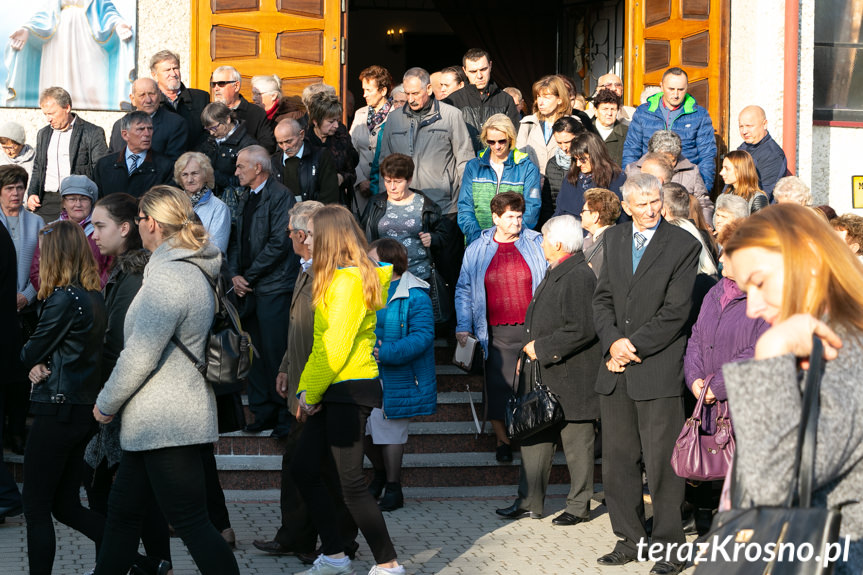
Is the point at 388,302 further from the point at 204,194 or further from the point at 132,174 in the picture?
the point at 132,174

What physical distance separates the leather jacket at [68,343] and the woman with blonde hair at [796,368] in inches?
143

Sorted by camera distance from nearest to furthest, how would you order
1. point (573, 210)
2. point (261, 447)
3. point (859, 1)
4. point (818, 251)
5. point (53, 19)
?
1. point (818, 251)
2. point (261, 447)
3. point (573, 210)
4. point (53, 19)
5. point (859, 1)

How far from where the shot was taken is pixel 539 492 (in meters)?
7.23

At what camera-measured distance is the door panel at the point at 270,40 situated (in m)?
11.4

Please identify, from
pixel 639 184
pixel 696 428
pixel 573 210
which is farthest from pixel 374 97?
pixel 696 428

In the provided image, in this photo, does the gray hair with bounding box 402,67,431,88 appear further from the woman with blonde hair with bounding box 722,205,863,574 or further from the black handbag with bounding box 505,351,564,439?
the woman with blonde hair with bounding box 722,205,863,574

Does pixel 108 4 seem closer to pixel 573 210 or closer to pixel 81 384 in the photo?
pixel 573 210

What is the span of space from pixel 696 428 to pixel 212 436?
264 cm

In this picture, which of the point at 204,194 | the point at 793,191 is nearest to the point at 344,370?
the point at 204,194

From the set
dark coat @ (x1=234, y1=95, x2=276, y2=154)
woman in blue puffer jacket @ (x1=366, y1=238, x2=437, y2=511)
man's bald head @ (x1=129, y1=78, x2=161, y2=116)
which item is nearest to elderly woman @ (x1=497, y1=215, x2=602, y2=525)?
woman in blue puffer jacket @ (x1=366, y1=238, x2=437, y2=511)

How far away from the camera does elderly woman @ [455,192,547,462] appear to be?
7922 millimetres

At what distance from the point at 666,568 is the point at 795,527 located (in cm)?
373

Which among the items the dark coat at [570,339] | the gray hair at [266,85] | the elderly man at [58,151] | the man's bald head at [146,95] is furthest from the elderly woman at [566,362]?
the elderly man at [58,151]

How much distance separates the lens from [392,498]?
7441 mm
